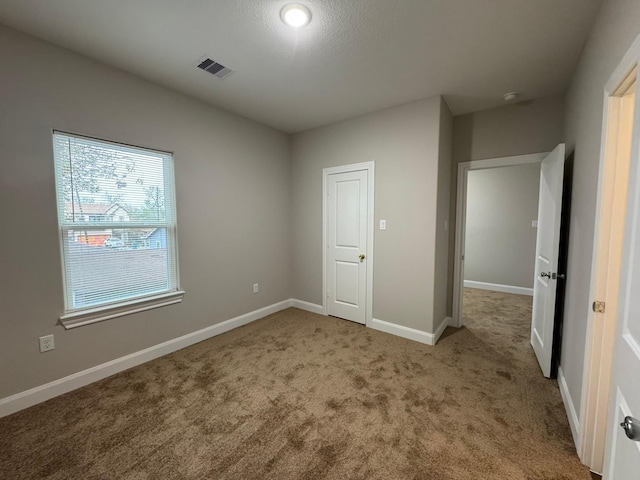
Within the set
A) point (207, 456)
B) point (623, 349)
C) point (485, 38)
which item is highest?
point (485, 38)

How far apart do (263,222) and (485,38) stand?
295 centimetres

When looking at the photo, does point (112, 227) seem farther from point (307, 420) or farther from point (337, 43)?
point (337, 43)

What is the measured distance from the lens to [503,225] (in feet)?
16.9

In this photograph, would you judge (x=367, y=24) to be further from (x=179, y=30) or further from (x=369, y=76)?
(x=179, y=30)

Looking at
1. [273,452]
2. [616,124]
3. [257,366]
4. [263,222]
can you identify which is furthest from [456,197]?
[273,452]

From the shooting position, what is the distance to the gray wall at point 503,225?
16.0 feet

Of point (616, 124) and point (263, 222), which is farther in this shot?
point (263, 222)

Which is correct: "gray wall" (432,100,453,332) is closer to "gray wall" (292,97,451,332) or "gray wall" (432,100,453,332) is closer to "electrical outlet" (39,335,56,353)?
"gray wall" (292,97,451,332)

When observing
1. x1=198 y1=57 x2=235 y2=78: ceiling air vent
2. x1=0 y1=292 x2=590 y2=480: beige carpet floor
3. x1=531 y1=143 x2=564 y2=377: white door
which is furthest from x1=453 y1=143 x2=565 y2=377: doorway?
x1=198 y1=57 x2=235 y2=78: ceiling air vent

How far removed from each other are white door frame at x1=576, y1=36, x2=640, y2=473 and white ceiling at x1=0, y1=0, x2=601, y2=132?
859 millimetres

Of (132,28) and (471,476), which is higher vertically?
(132,28)

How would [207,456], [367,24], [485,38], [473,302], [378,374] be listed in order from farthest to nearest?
[473,302] → [378,374] → [485,38] → [367,24] → [207,456]

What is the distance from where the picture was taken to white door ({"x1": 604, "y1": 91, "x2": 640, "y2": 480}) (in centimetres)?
78

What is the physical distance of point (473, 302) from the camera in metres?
4.57
